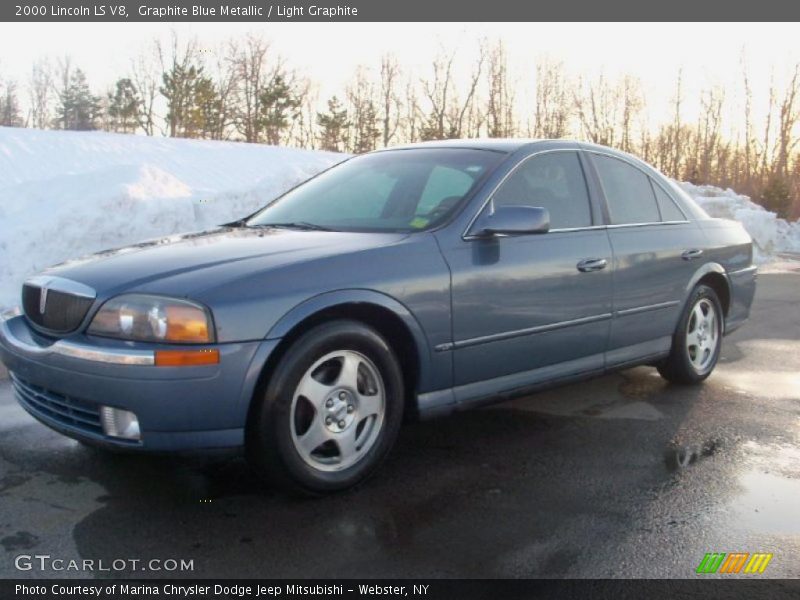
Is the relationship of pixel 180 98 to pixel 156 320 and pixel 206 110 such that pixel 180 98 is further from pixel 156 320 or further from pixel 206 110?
pixel 156 320

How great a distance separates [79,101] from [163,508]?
59.1 metres

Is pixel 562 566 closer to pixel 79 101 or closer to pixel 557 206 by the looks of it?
pixel 557 206

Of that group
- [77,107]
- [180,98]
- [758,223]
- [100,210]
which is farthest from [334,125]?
[100,210]

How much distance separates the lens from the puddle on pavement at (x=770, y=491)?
3070mm

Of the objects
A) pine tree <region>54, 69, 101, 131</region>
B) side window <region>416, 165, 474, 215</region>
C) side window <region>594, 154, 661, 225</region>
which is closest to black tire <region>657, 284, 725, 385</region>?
side window <region>594, 154, 661, 225</region>

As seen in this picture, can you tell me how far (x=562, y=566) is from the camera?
2656mm

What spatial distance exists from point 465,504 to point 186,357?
4.20 feet

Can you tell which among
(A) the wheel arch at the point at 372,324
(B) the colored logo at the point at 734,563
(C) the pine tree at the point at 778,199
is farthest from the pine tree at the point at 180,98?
(B) the colored logo at the point at 734,563

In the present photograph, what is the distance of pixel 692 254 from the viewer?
4.96m

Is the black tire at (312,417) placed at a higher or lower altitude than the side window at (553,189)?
lower

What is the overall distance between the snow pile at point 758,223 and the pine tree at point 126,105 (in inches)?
1310

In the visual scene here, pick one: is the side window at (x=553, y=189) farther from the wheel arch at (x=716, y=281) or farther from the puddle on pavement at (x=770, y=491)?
the puddle on pavement at (x=770, y=491)

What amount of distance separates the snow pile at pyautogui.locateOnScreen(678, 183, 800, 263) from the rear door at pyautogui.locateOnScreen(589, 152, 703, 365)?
30.4ft

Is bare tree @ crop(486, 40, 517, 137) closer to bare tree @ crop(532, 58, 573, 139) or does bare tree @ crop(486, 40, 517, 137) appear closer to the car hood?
bare tree @ crop(532, 58, 573, 139)
